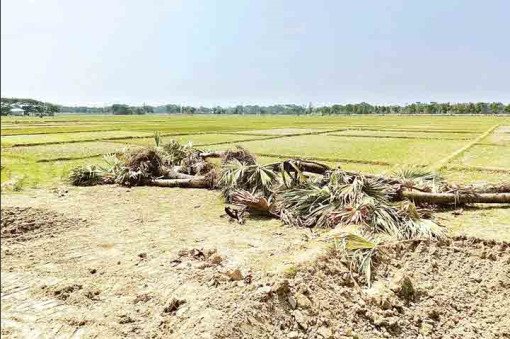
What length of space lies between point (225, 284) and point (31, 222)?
3.75 m

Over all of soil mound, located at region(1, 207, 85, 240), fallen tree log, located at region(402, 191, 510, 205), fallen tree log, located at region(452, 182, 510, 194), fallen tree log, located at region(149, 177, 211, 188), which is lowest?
fallen tree log, located at region(149, 177, 211, 188)

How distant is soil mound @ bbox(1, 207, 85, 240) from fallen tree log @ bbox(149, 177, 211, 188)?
3.42 meters

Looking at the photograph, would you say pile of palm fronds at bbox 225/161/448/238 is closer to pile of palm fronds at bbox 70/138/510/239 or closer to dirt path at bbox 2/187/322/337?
pile of palm fronds at bbox 70/138/510/239

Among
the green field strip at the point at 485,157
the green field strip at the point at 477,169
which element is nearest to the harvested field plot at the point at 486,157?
the green field strip at the point at 485,157

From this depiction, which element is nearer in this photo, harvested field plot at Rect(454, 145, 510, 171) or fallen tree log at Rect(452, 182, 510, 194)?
fallen tree log at Rect(452, 182, 510, 194)

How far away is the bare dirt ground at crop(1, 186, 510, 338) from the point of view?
4.17 metres

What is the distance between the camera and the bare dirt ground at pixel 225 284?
4172 millimetres

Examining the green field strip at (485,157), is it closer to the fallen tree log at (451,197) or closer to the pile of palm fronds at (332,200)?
the fallen tree log at (451,197)

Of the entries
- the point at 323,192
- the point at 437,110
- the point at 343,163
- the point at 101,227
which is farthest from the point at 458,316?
the point at 437,110

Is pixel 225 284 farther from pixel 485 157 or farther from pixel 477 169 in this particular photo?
pixel 485 157

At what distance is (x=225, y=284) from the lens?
15.5 feet

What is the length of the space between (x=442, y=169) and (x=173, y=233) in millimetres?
10662

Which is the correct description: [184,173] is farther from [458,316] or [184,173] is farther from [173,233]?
[458,316]

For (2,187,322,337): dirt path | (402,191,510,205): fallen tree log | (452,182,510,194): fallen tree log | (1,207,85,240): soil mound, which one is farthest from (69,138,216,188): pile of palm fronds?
(452,182,510,194): fallen tree log
